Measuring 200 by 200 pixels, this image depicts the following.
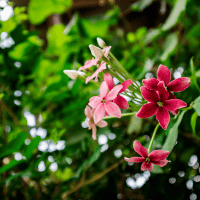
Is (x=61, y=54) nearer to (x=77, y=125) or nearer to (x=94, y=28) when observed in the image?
(x=94, y=28)

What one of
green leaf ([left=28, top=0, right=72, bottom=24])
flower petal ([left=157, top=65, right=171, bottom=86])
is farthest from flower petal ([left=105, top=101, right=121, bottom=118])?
green leaf ([left=28, top=0, right=72, bottom=24])

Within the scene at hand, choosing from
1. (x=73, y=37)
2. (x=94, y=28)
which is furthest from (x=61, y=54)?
(x=94, y=28)

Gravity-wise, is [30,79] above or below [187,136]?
above

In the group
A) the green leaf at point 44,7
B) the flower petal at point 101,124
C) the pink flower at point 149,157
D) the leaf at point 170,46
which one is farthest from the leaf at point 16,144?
the green leaf at point 44,7

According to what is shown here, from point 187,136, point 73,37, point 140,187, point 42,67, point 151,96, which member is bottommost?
point 140,187

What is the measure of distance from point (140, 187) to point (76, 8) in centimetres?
155

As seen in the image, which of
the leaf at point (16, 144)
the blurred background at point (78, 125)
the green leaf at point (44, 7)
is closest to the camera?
the leaf at point (16, 144)

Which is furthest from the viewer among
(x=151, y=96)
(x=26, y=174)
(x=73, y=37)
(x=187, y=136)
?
(x=73, y=37)

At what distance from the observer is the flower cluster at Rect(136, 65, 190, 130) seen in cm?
41

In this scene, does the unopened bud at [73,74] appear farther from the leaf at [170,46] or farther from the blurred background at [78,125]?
the leaf at [170,46]

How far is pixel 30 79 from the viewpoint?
1058 mm

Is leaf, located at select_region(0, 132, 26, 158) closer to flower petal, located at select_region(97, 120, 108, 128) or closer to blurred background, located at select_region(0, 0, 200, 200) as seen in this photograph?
blurred background, located at select_region(0, 0, 200, 200)

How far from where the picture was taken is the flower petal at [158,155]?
1.38ft

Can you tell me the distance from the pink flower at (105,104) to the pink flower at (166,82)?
58 mm
